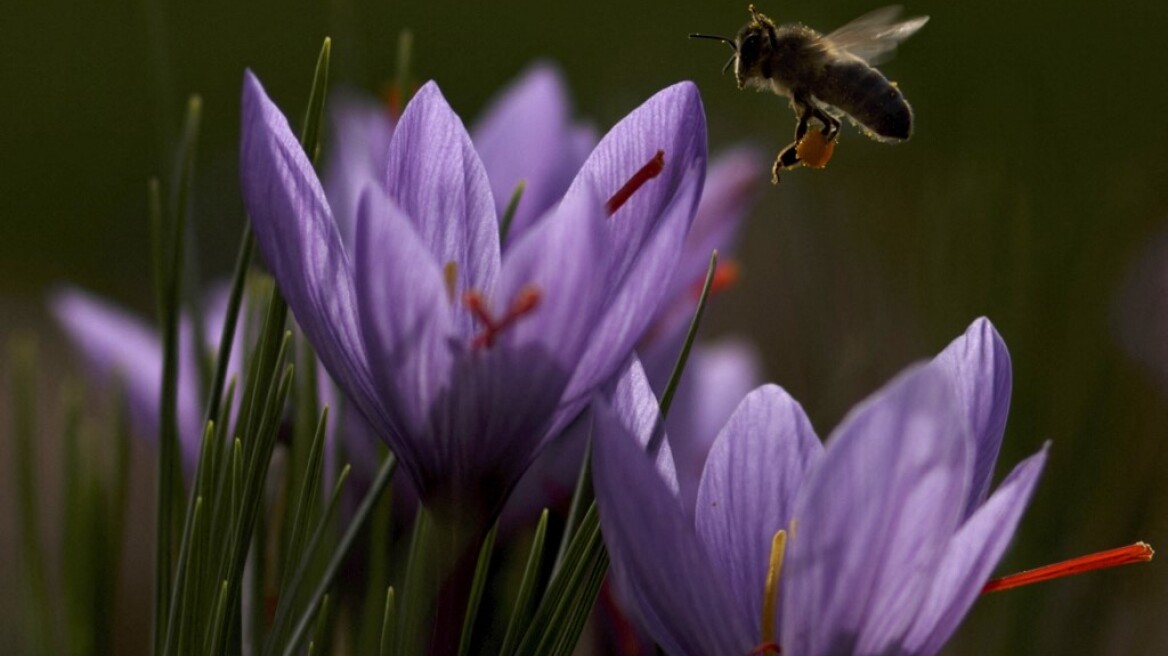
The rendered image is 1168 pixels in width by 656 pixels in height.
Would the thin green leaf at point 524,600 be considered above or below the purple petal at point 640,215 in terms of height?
below

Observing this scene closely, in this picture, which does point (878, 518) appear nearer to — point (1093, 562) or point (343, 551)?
point (1093, 562)

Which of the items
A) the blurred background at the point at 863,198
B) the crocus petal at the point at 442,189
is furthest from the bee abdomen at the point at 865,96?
the crocus petal at the point at 442,189

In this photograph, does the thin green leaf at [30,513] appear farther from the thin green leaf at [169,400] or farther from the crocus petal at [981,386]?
the crocus petal at [981,386]

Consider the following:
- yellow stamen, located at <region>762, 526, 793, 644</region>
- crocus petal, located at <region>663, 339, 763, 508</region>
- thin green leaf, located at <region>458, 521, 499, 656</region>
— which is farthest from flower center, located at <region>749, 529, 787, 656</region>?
crocus petal, located at <region>663, 339, 763, 508</region>

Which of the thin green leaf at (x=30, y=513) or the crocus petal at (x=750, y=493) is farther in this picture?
the thin green leaf at (x=30, y=513)

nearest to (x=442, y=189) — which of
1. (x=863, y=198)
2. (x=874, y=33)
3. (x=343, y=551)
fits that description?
(x=343, y=551)

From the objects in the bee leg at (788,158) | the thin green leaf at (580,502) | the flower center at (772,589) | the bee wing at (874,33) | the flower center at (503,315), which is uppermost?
the bee wing at (874,33)

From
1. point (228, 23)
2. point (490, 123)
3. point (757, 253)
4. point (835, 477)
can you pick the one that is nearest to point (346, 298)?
point (835, 477)
